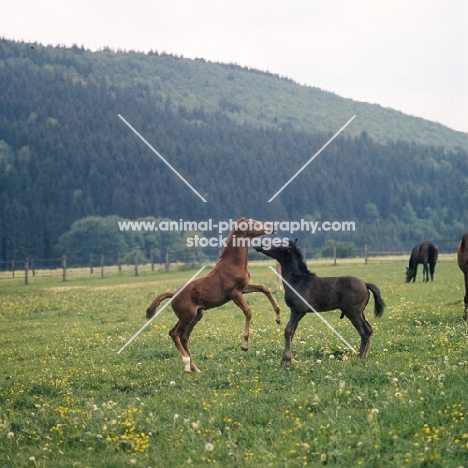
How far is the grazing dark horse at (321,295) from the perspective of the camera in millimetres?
11977

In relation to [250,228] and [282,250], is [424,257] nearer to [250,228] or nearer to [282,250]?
[250,228]

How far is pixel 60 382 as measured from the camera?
1234 cm

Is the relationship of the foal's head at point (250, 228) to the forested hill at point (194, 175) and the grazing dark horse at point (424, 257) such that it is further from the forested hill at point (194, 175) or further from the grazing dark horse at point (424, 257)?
the forested hill at point (194, 175)

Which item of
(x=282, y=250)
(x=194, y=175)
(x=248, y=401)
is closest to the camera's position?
(x=248, y=401)

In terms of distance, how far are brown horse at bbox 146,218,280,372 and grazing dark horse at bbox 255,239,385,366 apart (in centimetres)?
60

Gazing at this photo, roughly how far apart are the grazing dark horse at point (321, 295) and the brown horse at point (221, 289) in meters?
0.60

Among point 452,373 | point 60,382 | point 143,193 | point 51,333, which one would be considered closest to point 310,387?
point 452,373

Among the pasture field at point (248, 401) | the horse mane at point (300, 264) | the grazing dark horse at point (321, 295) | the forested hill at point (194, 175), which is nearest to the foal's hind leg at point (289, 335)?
the grazing dark horse at point (321, 295)

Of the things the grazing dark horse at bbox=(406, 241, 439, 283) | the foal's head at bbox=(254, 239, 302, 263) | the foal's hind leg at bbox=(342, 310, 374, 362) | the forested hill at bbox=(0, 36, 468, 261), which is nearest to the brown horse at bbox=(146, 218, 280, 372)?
the foal's head at bbox=(254, 239, 302, 263)

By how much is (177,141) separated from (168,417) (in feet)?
467

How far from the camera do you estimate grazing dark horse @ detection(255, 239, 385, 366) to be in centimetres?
1198

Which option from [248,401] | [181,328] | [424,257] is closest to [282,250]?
[181,328]

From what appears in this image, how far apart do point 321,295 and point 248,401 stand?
3109 mm

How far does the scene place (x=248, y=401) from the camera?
9750 millimetres
